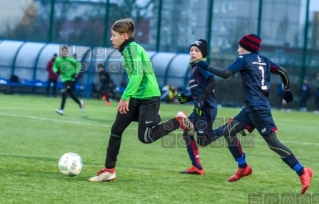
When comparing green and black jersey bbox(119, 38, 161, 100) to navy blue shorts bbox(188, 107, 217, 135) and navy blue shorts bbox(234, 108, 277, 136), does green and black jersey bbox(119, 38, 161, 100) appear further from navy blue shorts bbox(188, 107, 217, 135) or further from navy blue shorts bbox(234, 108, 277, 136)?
navy blue shorts bbox(188, 107, 217, 135)

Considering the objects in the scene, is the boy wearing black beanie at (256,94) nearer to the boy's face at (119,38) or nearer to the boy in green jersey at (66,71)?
the boy's face at (119,38)

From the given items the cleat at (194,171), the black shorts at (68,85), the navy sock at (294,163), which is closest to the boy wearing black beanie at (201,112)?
the cleat at (194,171)

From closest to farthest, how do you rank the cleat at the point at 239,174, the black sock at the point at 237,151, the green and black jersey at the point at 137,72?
1. the green and black jersey at the point at 137,72
2. the cleat at the point at 239,174
3. the black sock at the point at 237,151

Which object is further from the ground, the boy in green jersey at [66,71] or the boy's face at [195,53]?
the boy's face at [195,53]

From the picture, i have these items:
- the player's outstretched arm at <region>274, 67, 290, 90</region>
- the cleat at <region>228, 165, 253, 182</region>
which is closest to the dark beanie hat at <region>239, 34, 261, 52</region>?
the player's outstretched arm at <region>274, 67, 290, 90</region>

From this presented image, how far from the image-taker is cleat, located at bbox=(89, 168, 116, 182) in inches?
345

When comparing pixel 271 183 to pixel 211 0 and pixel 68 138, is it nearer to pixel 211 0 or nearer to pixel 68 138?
pixel 68 138

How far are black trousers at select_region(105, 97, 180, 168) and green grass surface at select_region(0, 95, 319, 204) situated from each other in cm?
37

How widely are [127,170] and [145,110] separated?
4.64 ft

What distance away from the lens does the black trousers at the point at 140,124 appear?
8891 mm

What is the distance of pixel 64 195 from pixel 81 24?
1167 inches

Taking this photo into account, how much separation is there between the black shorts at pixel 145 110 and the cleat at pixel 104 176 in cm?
68

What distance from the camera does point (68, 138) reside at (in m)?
14.4

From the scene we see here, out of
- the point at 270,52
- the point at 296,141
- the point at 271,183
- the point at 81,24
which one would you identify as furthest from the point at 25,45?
the point at 271,183
